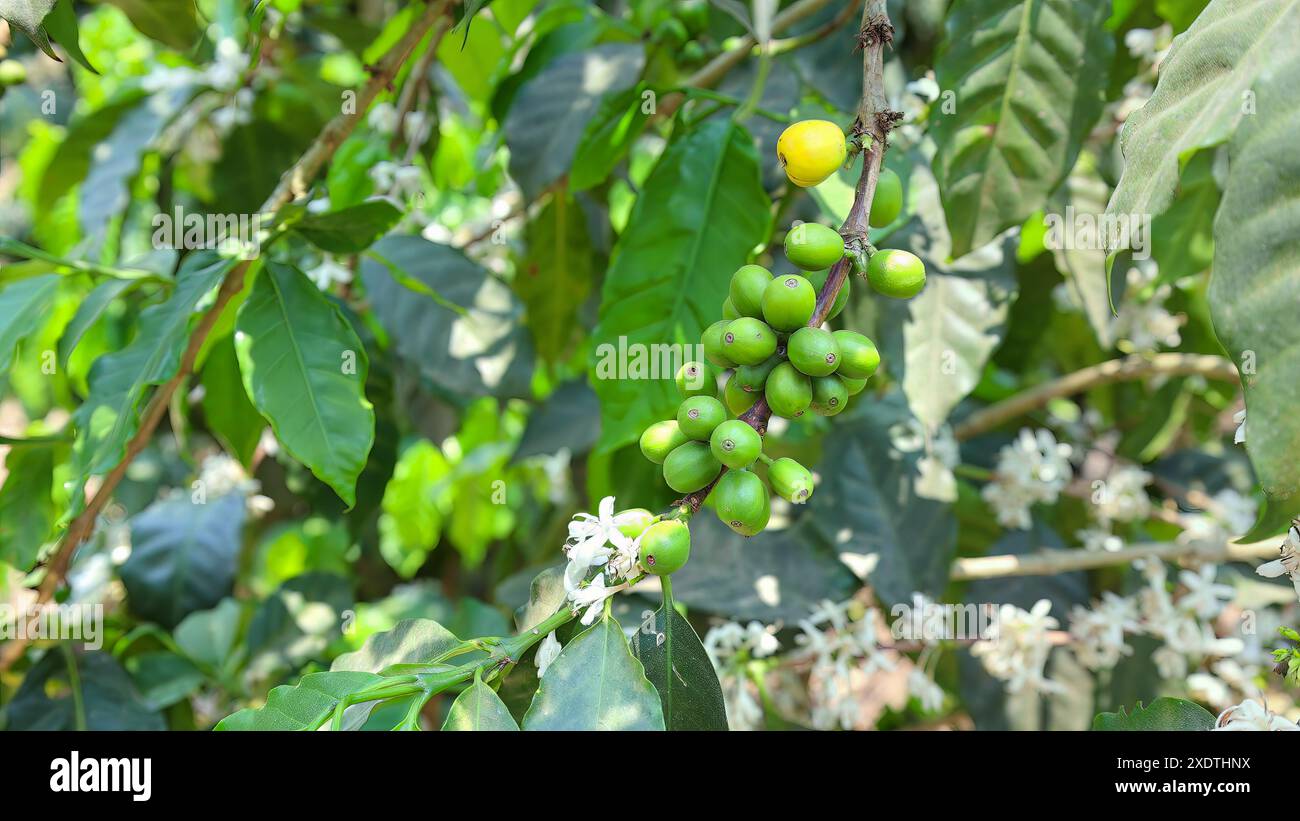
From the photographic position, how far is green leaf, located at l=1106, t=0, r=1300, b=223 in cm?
52

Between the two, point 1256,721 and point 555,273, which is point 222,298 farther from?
point 1256,721

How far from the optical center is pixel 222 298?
100 cm

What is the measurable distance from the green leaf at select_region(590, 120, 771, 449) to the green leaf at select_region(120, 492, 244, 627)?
2.59 ft

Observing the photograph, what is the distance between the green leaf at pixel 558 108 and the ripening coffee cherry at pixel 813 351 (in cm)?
70

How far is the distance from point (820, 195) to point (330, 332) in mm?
467

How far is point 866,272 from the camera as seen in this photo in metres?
0.64

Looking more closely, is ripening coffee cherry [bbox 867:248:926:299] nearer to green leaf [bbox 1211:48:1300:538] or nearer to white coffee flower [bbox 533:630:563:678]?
green leaf [bbox 1211:48:1300:538]

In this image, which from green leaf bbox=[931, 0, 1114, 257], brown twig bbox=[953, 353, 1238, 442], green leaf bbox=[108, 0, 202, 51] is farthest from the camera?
brown twig bbox=[953, 353, 1238, 442]

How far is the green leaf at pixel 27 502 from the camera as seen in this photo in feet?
3.56

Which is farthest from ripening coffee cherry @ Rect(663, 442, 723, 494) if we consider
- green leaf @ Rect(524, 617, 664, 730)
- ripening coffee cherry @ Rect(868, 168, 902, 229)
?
ripening coffee cherry @ Rect(868, 168, 902, 229)

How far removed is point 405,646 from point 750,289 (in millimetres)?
354

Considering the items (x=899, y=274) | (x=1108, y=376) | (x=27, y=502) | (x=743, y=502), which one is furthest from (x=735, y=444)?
(x=1108, y=376)
